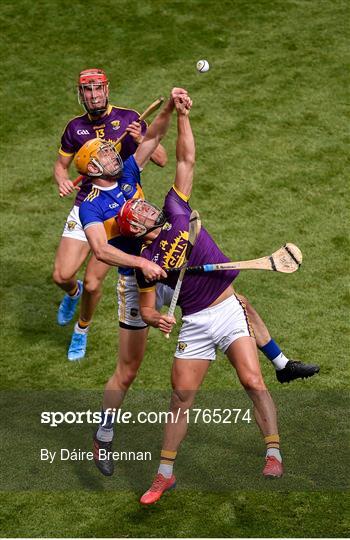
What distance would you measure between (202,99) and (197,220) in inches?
331

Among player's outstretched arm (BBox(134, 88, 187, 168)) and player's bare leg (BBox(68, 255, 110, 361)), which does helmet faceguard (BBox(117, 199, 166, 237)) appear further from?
player's bare leg (BBox(68, 255, 110, 361))

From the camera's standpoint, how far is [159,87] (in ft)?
58.9

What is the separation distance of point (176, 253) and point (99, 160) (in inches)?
44.2

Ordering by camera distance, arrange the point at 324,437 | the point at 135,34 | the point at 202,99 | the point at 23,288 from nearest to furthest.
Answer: the point at 324,437, the point at 23,288, the point at 202,99, the point at 135,34

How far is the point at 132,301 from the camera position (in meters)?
10.4

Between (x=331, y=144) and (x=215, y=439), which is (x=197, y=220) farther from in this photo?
(x=331, y=144)

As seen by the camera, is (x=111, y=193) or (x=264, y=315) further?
(x=264, y=315)

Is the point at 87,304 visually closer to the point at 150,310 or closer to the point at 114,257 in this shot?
the point at 114,257

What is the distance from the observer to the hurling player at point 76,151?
12.0 meters

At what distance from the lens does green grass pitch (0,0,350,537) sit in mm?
10125

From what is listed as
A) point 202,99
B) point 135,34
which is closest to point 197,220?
point 202,99

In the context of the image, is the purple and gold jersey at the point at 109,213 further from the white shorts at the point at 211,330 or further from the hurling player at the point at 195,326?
the white shorts at the point at 211,330

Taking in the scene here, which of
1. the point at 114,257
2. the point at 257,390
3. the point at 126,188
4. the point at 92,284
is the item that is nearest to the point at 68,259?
the point at 92,284

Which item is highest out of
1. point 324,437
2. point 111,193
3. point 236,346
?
point 111,193
